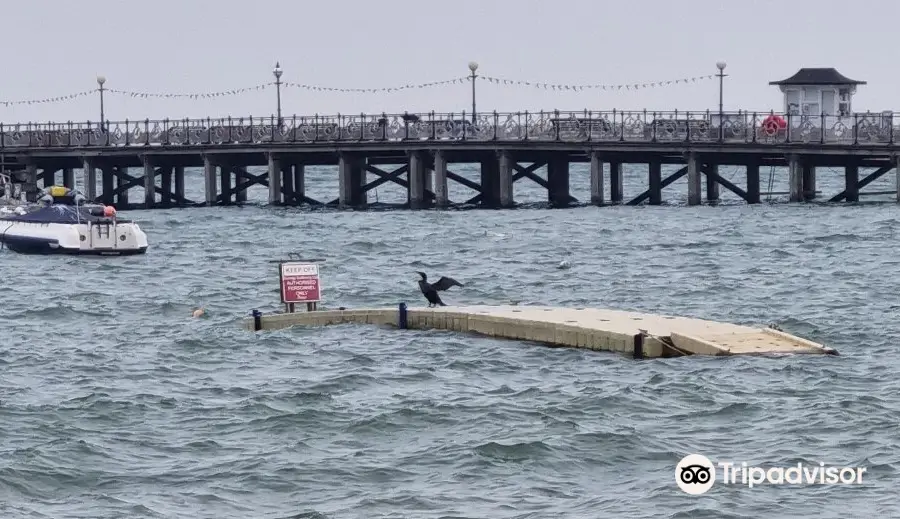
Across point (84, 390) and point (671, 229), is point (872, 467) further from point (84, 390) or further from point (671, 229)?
point (671, 229)

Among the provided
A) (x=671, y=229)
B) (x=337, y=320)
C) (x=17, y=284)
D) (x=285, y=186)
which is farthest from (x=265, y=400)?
(x=285, y=186)

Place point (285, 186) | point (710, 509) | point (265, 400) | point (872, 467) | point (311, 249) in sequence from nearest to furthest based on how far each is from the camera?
point (710, 509)
point (872, 467)
point (265, 400)
point (311, 249)
point (285, 186)

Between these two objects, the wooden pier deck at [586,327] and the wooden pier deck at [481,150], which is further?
the wooden pier deck at [481,150]

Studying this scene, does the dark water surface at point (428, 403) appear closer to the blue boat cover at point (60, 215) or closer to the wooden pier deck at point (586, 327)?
the wooden pier deck at point (586, 327)

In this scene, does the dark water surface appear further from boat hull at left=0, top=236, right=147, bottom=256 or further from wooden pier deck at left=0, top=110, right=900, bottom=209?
wooden pier deck at left=0, top=110, right=900, bottom=209

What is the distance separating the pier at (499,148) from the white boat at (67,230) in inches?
741

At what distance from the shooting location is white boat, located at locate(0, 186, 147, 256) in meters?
58.9

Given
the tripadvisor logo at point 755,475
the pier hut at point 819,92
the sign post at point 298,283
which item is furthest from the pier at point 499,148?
the tripadvisor logo at point 755,475

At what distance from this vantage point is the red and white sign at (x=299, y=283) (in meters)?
38.4

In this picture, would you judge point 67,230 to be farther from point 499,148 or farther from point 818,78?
point 818,78

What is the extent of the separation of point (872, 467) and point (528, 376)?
8.31 meters

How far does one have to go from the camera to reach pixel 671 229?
6450 cm

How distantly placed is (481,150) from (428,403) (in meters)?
48.0

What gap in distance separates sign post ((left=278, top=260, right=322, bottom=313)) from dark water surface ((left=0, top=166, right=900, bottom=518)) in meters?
1.21
